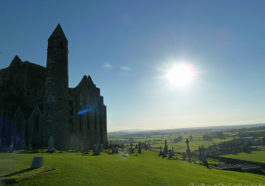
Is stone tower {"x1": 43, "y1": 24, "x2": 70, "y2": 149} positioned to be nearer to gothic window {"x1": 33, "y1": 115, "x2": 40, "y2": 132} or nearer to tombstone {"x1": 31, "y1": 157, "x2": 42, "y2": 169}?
gothic window {"x1": 33, "y1": 115, "x2": 40, "y2": 132}

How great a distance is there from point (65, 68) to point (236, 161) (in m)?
39.3

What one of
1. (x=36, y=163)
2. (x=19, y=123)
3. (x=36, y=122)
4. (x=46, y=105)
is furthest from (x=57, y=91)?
(x=36, y=163)

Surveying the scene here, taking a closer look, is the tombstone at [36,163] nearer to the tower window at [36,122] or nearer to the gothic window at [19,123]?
the tower window at [36,122]

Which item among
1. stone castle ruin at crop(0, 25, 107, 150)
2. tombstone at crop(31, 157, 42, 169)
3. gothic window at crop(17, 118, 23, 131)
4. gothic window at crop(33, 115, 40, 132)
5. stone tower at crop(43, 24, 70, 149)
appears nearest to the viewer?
tombstone at crop(31, 157, 42, 169)

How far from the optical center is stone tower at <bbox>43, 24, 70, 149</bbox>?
2430cm

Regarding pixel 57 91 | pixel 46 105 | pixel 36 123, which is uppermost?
pixel 57 91

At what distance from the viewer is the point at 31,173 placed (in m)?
A: 7.66

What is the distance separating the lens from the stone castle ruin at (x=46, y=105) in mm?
24844

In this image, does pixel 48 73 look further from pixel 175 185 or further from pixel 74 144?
pixel 175 185

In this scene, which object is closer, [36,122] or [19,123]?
[36,122]

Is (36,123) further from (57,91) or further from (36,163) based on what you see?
(36,163)

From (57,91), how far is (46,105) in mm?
2657

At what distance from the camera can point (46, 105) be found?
25125mm

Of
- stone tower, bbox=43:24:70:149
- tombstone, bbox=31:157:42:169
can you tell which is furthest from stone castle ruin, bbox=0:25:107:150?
tombstone, bbox=31:157:42:169
